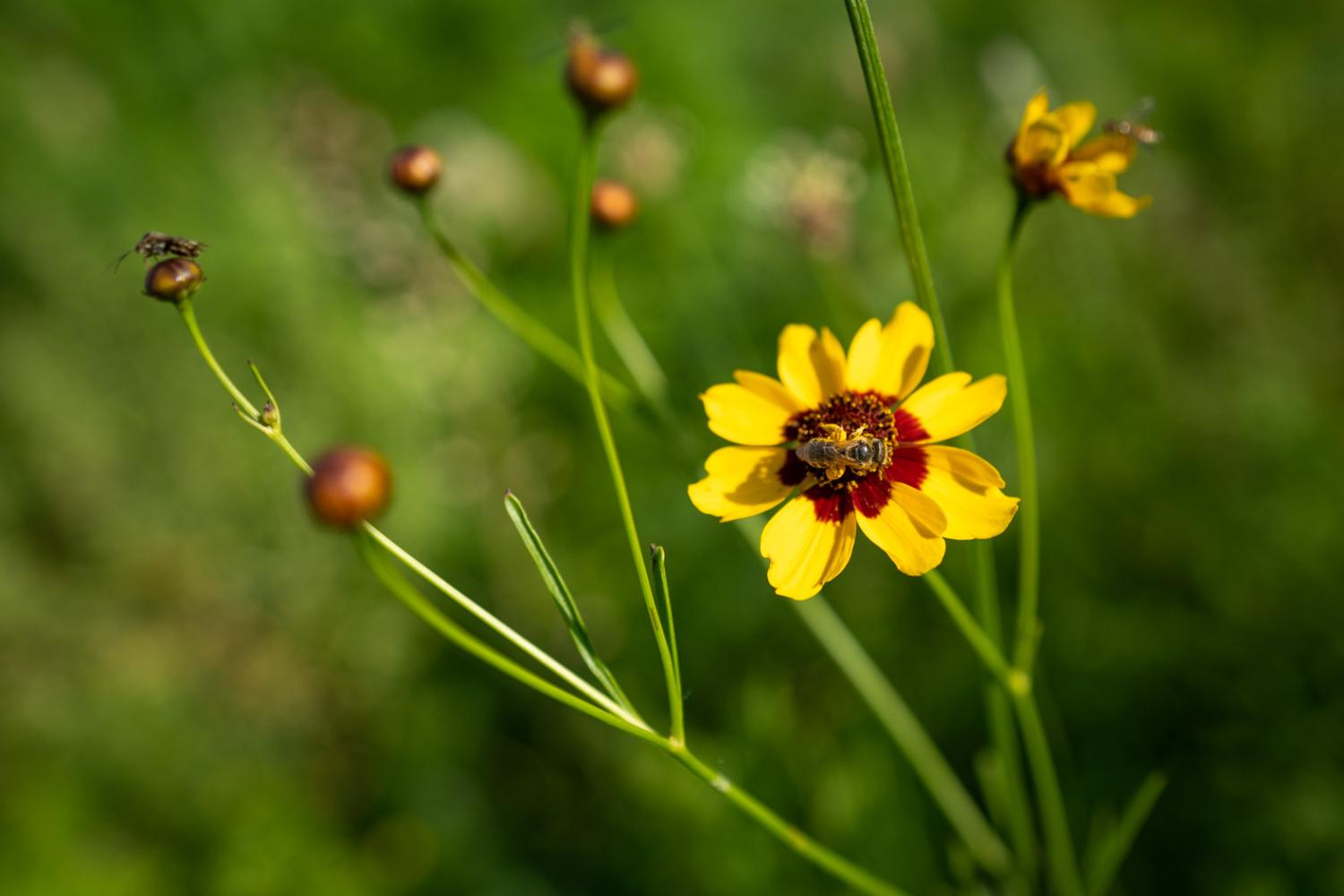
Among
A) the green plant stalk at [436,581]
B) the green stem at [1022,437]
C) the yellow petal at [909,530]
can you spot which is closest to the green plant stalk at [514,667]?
the green plant stalk at [436,581]

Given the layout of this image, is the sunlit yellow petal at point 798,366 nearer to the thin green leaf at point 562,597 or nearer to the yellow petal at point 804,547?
the yellow petal at point 804,547

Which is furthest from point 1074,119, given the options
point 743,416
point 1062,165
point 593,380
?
point 593,380

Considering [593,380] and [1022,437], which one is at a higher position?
[1022,437]

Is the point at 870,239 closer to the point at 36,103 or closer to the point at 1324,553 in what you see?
the point at 1324,553

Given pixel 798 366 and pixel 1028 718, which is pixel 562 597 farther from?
pixel 1028 718

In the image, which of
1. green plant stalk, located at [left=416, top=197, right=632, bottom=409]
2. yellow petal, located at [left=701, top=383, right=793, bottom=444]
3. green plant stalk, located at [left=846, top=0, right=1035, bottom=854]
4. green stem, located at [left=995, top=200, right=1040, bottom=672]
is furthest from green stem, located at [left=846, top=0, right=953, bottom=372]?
green plant stalk, located at [left=416, top=197, right=632, bottom=409]
